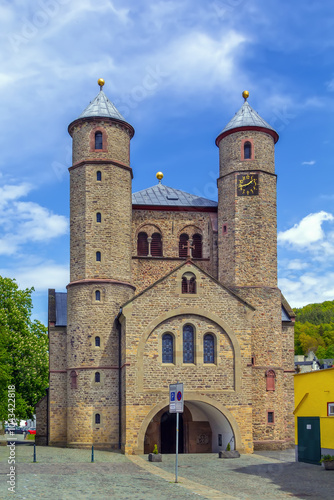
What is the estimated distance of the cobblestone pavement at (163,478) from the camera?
17.6 metres

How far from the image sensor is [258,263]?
123 feet

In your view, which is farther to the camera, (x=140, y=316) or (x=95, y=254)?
(x=95, y=254)

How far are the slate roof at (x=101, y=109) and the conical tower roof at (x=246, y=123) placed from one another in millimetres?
6179

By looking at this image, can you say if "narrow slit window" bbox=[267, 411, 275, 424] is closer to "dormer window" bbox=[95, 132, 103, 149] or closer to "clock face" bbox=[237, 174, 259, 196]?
"clock face" bbox=[237, 174, 259, 196]

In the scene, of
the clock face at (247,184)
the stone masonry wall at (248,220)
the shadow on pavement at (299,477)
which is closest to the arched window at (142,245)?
the stone masonry wall at (248,220)

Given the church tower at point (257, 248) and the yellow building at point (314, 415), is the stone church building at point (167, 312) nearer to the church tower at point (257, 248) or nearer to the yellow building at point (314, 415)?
the church tower at point (257, 248)

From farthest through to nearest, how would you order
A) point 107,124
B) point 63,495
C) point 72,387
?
point 107,124 < point 72,387 < point 63,495

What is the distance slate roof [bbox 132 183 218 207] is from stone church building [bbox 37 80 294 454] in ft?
1.50

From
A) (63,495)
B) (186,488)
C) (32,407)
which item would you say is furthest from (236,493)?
(32,407)

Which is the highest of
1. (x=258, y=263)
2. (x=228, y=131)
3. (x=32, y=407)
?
(x=228, y=131)

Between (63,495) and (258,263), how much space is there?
887 inches

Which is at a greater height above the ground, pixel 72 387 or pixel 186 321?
pixel 186 321

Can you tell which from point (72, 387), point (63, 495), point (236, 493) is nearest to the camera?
point (63, 495)

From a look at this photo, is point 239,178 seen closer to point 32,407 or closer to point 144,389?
point 144,389
